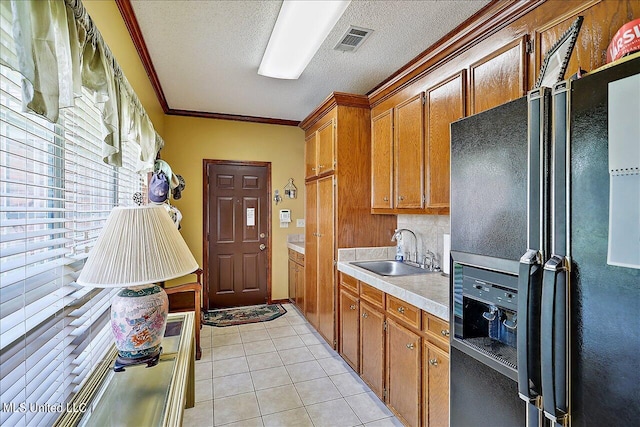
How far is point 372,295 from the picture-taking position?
8.00 feet

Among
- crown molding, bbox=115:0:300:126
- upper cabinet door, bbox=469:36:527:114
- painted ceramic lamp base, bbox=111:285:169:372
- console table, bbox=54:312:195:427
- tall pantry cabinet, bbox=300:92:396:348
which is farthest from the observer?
tall pantry cabinet, bbox=300:92:396:348

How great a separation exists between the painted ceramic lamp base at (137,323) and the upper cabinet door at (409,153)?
1.80 metres

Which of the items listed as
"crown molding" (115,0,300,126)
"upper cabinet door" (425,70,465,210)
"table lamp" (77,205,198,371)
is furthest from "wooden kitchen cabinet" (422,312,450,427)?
"crown molding" (115,0,300,126)

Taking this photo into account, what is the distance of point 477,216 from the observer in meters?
1.32

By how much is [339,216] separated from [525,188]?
1.98 metres

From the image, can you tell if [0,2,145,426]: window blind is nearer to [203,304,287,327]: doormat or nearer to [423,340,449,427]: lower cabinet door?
[423,340,449,427]: lower cabinet door

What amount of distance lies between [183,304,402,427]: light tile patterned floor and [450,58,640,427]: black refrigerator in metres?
1.15

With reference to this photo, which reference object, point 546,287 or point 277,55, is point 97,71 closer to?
point 277,55

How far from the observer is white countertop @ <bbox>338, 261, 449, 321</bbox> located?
1727 millimetres

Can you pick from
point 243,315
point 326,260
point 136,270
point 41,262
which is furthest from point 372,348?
point 243,315

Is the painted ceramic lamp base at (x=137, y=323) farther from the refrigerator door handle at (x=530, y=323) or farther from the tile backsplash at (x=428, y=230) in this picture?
the tile backsplash at (x=428, y=230)

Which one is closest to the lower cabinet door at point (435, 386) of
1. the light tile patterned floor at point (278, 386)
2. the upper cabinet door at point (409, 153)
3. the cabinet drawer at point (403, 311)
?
the cabinet drawer at point (403, 311)

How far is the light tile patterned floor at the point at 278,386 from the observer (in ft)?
7.19

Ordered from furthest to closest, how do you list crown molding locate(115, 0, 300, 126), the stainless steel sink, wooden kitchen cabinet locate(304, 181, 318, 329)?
wooden kitchen cabinet locate(304, 181, 318, 329)
the stainless steel sink
crown molding locate(115, 0, 300, 126)
